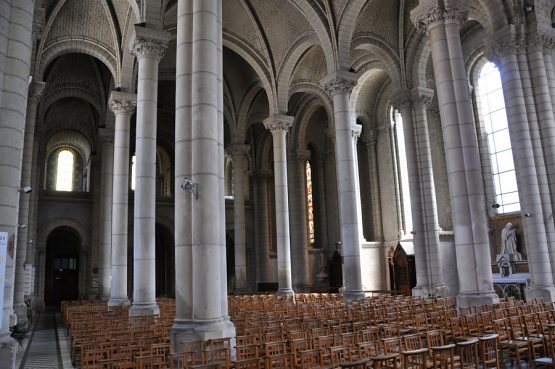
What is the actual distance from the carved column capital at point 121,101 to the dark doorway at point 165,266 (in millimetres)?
16513

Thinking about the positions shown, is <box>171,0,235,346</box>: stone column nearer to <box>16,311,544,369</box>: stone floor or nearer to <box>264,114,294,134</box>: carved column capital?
<box>16,311,544,369</box>: stone floor

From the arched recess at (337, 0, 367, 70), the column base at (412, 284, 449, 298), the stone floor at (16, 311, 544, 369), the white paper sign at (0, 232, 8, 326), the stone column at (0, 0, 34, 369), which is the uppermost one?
the arched recess at (337, 0, 367, 70)

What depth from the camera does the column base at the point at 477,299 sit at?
1146 centimetres

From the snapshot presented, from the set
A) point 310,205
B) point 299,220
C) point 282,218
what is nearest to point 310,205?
point 310,205

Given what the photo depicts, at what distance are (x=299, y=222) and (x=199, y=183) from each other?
23.0m

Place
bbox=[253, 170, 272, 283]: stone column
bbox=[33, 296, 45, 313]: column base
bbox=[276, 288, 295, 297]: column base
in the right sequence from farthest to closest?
bbox=[253, 170, 272, 283]: stone column
bbox=[33, 296, 45, 313]: column base
bbox=[276, 288, 295, 297]: column base

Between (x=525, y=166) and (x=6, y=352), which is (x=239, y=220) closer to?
(x=525, y=166)

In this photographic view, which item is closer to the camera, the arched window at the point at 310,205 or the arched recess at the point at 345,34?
the arched recess at the point at 345,34

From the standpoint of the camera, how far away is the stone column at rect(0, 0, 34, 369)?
707 centimetres

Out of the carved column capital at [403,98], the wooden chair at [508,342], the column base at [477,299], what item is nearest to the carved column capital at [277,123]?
the carved column capital at [403,98]

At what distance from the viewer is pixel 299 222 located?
31578 millimetres

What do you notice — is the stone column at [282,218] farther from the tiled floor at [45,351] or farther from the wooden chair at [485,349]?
the wooden chair at [485,349]

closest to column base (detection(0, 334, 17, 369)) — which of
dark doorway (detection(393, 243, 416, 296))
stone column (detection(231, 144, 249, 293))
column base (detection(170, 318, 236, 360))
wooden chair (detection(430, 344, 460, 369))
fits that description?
column base (detection(170, 318, 236, 360))

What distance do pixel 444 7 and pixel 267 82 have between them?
39.8ft
